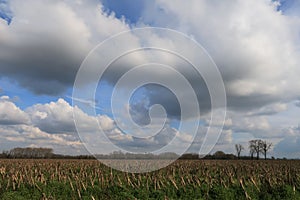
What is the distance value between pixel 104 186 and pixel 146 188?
8.07ft

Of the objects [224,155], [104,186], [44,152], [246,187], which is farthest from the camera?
[44,152]

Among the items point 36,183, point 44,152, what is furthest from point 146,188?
point 44,152

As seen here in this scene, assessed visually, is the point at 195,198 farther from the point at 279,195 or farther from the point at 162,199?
the point at 279,195

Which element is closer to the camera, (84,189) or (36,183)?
(84,189)

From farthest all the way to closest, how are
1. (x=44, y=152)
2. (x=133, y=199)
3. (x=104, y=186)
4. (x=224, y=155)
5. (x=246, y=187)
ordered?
(x=44, y=152) → (x=224, y=155) → (x=104, y=186) → (x=246, y=187) → (x=133, y=199)

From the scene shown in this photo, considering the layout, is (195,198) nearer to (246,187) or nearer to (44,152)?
(246,187)

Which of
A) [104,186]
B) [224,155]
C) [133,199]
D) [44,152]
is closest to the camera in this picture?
[133,199]

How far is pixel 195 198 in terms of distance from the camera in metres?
15.7

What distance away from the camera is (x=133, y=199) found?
1506 centimetres

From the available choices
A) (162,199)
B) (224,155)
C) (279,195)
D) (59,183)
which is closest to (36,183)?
(59,183)

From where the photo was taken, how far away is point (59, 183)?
18875 mm

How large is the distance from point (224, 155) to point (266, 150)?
19.3 meters

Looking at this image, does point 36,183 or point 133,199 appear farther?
point 36,183

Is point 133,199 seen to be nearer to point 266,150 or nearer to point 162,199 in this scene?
point 162,199
